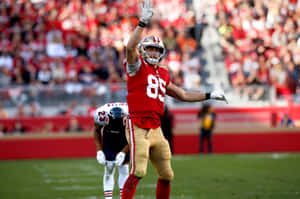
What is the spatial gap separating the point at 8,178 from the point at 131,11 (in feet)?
34.2

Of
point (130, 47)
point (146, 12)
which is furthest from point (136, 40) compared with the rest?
point (146, 12)

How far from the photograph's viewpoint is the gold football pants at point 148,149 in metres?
4.85

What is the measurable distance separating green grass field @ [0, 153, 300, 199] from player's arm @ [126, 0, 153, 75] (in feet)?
9.00

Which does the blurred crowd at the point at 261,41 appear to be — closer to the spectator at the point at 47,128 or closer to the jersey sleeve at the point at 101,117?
the spectator at the point at 47,128

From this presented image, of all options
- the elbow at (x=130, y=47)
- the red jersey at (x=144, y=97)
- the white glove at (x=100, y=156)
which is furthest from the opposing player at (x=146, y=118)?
the white glove at (x=100, y=156)

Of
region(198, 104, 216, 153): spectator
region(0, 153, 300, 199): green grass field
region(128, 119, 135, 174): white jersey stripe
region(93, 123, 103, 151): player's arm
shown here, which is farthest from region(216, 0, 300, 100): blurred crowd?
region(128, 119, 135, 174): white jersey stripe

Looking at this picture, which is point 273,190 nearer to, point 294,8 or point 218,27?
point 218,27

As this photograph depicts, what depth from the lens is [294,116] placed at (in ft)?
52.7

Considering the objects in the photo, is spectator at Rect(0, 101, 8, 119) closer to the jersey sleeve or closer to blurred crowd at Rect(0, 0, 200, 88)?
blurred crowd at Rect(0, 0, 200, 88)

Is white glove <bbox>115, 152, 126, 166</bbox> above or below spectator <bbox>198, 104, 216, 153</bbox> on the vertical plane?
above

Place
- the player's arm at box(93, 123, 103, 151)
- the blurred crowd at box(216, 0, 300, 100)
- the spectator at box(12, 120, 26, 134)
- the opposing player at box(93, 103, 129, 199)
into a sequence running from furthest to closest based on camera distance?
the blurred crowd at box(216, 0, 300, 100), the spectator at box(12, 120, 26, 134), the player's arm at box(93, 123, 103, 151), the opposing player at box(93, 103, 129, 199)

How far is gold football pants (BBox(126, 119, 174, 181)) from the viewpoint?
4.85 m

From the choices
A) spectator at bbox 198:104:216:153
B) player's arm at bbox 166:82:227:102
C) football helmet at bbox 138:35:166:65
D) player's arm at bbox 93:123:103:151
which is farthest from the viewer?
spectator at bbox 198:104:216:153

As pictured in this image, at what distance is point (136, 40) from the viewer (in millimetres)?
4555
